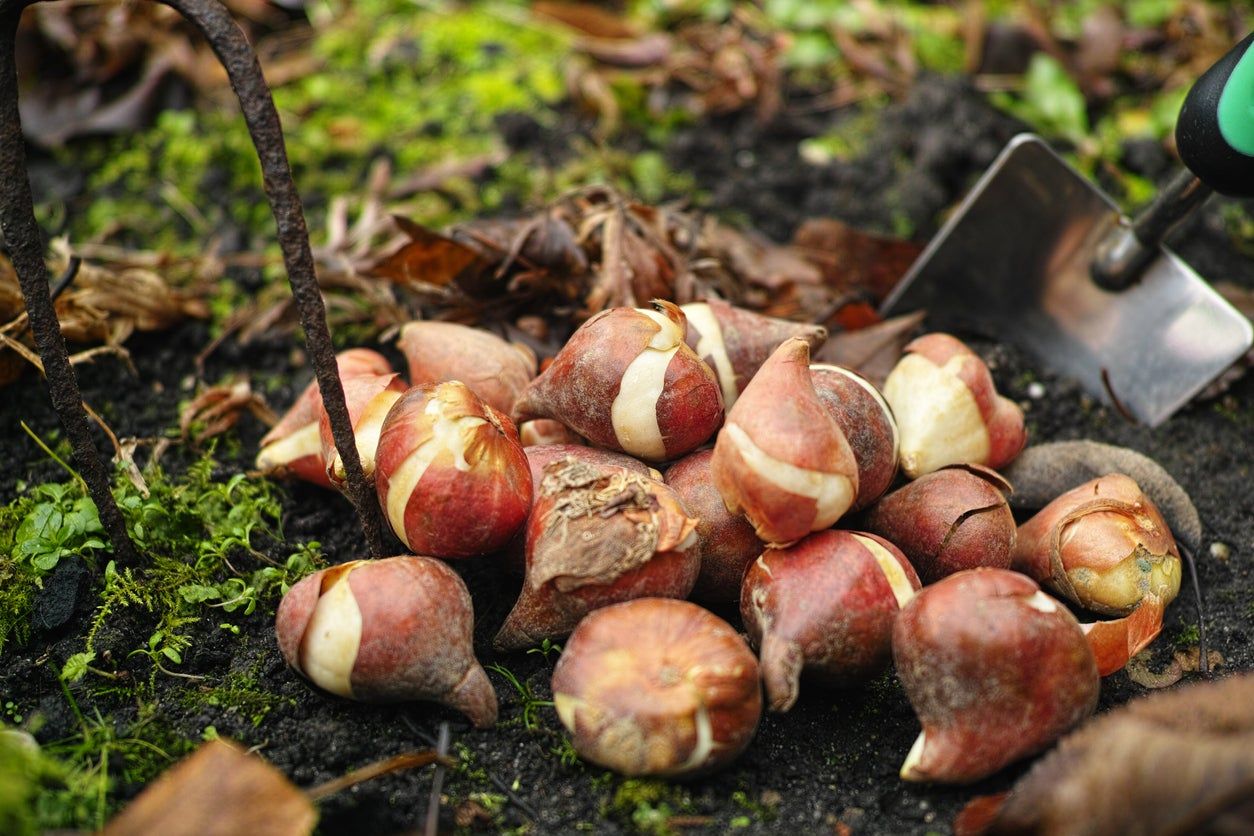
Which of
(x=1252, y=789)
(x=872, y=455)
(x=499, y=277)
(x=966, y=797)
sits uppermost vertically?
(x=1252, y=789)

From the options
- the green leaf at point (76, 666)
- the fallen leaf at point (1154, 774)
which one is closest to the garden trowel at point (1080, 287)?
the fallen leaf at point (1154, 774)

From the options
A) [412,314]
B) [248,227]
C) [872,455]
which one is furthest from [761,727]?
[248,227]

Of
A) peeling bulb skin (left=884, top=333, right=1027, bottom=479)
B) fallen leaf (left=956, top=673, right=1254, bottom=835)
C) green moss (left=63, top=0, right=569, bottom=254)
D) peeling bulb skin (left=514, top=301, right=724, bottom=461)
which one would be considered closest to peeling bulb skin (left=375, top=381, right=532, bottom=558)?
peeling bulb skin (left=514, top=301, right=724, bottom=461)

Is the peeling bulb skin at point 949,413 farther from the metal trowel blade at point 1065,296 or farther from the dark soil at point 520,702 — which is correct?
the metal trowel blade at point 1065,296

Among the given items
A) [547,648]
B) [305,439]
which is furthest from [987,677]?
[305,439]

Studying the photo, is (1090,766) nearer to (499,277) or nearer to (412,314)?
(499,277)

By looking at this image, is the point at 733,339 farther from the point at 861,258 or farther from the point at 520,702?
the point at 861,258
